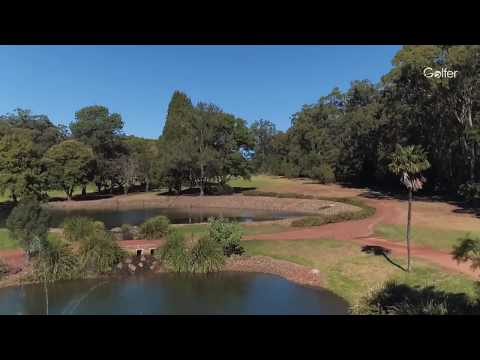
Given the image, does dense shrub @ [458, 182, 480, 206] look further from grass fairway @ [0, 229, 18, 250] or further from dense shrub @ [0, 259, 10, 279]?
grass fairway @ [0, 229, 18, 250]

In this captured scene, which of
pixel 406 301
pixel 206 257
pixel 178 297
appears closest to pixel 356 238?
pixel 206 257

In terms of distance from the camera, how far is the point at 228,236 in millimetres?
24328

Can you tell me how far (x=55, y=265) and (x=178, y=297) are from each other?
7.46 metres

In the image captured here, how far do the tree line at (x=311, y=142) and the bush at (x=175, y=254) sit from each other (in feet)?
94.6

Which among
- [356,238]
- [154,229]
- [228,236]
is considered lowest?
[356,238]

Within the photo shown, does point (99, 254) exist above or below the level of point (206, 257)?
above

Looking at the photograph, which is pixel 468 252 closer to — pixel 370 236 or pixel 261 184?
pixel 370 236

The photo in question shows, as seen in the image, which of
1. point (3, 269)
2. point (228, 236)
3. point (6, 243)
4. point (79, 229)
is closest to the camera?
point (3, 269)

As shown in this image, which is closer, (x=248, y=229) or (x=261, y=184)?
(x=248, y=229)

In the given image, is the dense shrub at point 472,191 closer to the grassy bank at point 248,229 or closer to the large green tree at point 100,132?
the grassy bank at point 248,229

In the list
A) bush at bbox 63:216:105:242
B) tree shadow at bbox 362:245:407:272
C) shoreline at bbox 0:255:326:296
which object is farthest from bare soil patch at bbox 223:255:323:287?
bush at bbox 63:216:105:242

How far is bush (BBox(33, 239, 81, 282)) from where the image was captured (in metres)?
20.9

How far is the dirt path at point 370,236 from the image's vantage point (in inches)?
812
